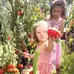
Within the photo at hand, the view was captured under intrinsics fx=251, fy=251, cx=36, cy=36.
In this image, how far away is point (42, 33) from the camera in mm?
2711

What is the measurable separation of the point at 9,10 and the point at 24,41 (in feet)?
2.01

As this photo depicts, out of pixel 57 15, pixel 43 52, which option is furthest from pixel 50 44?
pixel 57 15

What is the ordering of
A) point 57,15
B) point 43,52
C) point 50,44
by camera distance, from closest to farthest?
point 50,44 < point 43,52 < point 57,15

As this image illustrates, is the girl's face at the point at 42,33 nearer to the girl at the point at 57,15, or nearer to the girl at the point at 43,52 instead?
the girl at the point at 43,52

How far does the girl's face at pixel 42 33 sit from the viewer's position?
2.71 m

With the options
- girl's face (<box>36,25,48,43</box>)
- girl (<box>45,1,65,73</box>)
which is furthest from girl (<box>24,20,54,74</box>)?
girl (<box>45,1,65,73</box>)

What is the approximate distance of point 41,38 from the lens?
2.76m

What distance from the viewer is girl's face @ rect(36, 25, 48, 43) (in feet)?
8.89

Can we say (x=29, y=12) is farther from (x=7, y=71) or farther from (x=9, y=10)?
(x=7, y=71)

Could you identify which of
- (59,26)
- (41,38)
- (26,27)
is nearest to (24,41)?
(26,27)

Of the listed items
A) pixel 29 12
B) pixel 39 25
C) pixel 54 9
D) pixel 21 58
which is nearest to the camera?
pixel 39 25

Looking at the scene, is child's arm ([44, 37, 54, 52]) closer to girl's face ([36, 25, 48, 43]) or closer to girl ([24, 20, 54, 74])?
girl ([24, 20, 54, 74])

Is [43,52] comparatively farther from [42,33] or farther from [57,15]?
[57,15]

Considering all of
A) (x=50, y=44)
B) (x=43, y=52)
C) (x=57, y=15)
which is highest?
(x=57, y=15)
